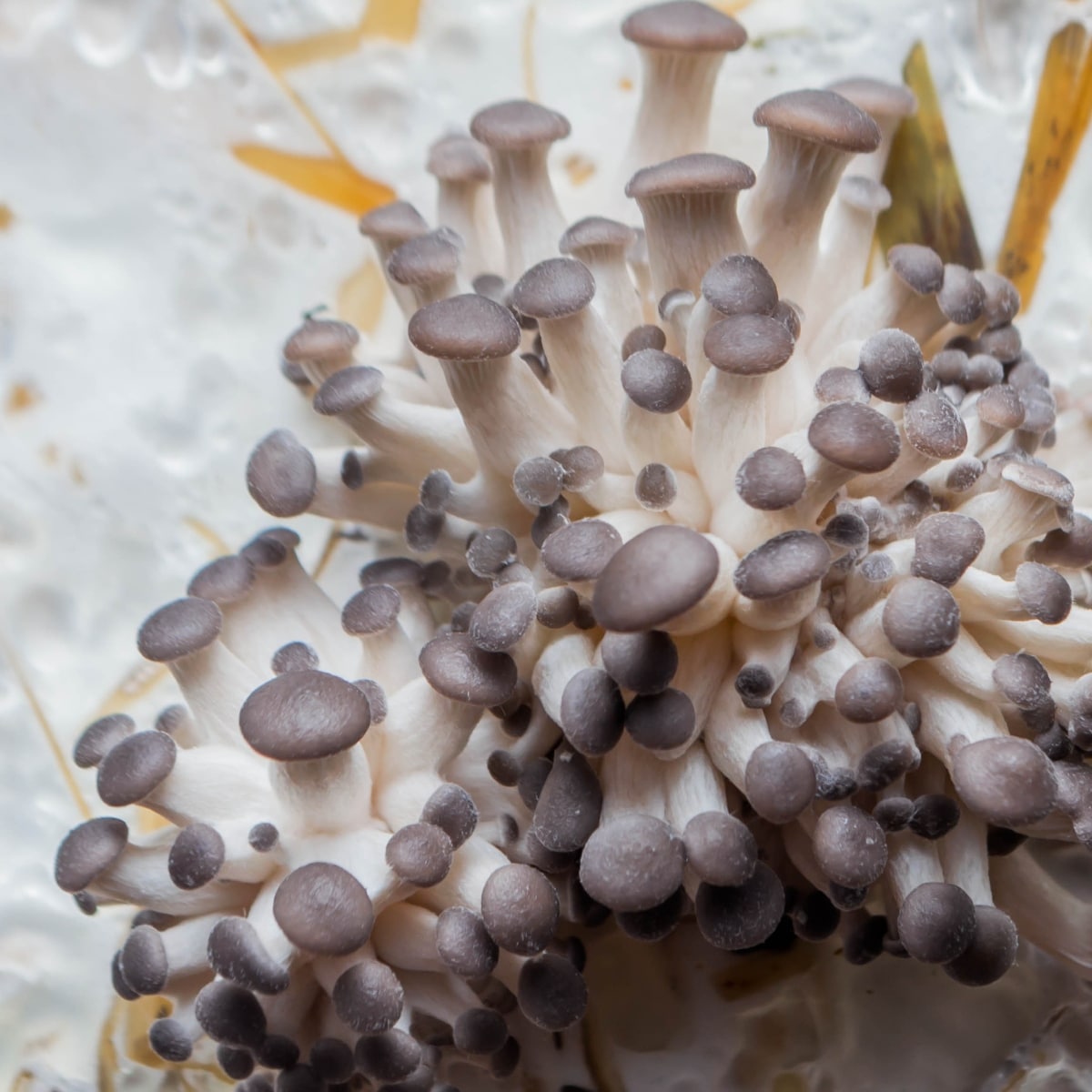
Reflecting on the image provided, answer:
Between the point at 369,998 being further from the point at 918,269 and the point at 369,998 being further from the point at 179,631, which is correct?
the point at 918,269

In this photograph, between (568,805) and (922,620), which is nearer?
(922,620)

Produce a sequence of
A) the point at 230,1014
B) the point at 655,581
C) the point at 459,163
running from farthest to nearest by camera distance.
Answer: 1. the point at 459,163
2. the point at 230,1014
3. the point at 655,581

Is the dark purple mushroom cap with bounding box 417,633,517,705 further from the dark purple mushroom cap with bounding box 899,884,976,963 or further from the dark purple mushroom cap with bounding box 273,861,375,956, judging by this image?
the dark purple mushroom cap with bounding box 899,884,976,963

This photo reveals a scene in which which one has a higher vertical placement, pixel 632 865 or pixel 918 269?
pixel 918 269

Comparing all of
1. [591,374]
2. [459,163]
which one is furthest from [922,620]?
[459,163]

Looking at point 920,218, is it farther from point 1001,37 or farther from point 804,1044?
point 804,1044

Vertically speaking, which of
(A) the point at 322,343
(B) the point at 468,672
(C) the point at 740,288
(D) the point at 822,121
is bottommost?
(B) the point at 468,672

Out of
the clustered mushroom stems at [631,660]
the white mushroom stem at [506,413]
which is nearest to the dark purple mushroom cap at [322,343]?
the clustered mushroom stems at [631,660]

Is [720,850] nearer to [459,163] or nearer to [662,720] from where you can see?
[662,720]

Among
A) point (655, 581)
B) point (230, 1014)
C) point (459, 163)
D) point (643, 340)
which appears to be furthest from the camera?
point (459, 163)
